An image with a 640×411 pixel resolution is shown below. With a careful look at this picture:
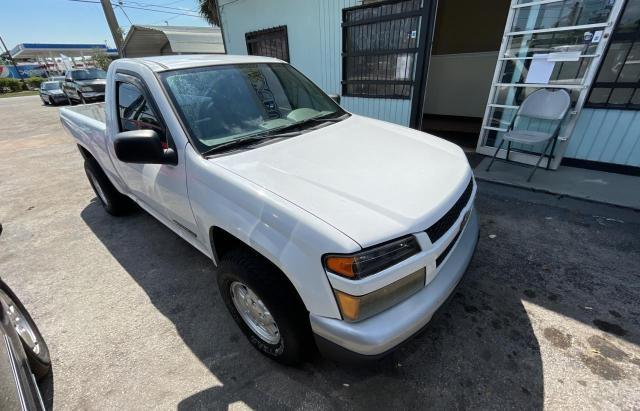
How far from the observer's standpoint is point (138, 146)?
1672mm

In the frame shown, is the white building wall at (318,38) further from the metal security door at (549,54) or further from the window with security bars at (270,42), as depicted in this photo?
the metal security door at (549,54)

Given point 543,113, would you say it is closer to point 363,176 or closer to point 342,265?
point 363,176

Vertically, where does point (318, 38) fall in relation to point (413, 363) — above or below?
above

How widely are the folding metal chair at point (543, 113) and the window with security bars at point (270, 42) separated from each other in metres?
4.93

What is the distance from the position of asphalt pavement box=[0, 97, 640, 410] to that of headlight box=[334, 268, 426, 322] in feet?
1.08

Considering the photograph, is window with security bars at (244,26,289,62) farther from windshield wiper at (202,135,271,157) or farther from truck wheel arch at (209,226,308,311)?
truck wheel arch at (209,226,308,311)

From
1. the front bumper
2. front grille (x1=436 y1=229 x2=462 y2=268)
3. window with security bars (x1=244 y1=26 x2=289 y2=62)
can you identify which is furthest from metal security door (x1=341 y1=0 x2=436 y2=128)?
the front bumper

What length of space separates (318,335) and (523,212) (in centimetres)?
306

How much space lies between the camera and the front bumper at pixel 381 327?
4.25 feet

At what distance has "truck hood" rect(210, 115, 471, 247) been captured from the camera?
132cm

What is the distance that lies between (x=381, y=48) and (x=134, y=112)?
4.20 m

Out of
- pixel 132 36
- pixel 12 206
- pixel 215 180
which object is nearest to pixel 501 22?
pixel 215 180

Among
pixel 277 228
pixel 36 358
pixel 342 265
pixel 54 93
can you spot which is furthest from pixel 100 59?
pixel 342 265

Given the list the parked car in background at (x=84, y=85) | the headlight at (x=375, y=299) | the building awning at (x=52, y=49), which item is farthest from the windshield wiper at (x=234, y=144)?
the building awning at (x=52, y=49)
